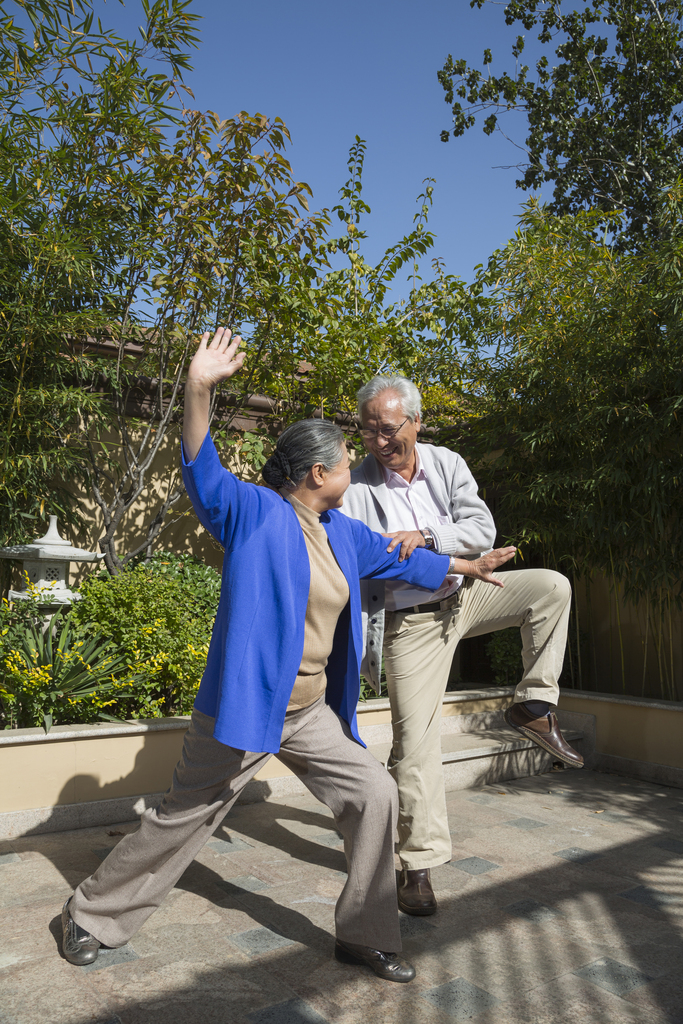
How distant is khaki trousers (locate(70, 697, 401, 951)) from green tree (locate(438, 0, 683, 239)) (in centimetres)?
1322

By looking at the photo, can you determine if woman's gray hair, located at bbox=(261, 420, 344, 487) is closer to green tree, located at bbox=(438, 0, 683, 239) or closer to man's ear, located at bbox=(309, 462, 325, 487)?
man's ear, located at bbox=(309, 462, 325, 487)

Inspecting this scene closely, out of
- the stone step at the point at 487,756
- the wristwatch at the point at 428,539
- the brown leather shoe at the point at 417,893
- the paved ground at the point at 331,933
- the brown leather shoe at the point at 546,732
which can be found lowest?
the paved ground at the point at 331,933

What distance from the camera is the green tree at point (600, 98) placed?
12.6 m

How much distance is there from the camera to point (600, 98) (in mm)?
13570

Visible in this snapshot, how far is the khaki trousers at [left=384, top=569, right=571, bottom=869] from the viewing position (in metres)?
2.74

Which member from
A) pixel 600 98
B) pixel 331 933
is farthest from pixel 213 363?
pixel 600 98

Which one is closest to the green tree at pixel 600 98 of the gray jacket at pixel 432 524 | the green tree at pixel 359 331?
the green tree at pixel 359 331

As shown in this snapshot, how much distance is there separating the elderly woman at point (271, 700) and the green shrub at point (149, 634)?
170 centimetres

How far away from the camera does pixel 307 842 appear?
3.31m

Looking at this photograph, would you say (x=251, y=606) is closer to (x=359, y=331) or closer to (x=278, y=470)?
(x=278, y=470)

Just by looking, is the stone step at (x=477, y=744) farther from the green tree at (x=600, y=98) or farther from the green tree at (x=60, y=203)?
the green tree at (x=600, y=98)

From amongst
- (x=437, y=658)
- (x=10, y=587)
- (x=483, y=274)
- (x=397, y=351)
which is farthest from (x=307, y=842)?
(x=483, y=274)

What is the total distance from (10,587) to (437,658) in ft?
10.4

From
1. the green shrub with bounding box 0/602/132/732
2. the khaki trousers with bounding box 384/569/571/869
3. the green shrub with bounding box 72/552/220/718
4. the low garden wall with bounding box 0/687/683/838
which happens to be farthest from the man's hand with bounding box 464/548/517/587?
the green shrub with bounding box 0/602/132/732
